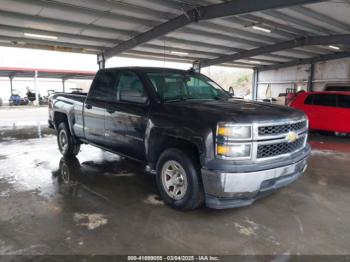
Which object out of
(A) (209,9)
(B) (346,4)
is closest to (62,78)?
(A) (209,9)

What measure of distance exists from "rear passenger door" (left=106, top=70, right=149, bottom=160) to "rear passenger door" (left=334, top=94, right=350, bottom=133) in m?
7.90

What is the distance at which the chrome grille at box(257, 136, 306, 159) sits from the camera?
3186 mm

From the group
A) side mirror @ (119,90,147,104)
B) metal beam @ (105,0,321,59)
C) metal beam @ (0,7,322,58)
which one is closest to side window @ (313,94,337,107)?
metal beam @ (105,0,321,59)

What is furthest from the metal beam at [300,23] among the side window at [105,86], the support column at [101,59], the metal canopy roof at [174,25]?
the support column at [101,59]

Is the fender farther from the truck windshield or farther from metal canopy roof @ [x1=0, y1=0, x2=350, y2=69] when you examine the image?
metal canopy roof @ [x1=0, y1=0, x2=350, y2=69]

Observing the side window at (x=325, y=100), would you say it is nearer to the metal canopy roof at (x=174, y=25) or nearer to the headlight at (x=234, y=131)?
the metal canopy roof at (x=174, y=25)

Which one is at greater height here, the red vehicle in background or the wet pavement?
the red vehicle in background

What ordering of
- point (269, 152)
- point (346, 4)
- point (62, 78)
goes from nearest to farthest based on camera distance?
point (269, 152)
point (346, 4)
point (62, 78)

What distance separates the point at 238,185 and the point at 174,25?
28.5 feet

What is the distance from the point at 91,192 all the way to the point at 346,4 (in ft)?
29.4

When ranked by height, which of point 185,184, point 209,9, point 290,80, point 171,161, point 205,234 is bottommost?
point 205,234

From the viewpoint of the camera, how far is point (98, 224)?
3.28 meters

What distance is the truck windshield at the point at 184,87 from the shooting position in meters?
4.06

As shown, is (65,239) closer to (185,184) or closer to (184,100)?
(185,184)
